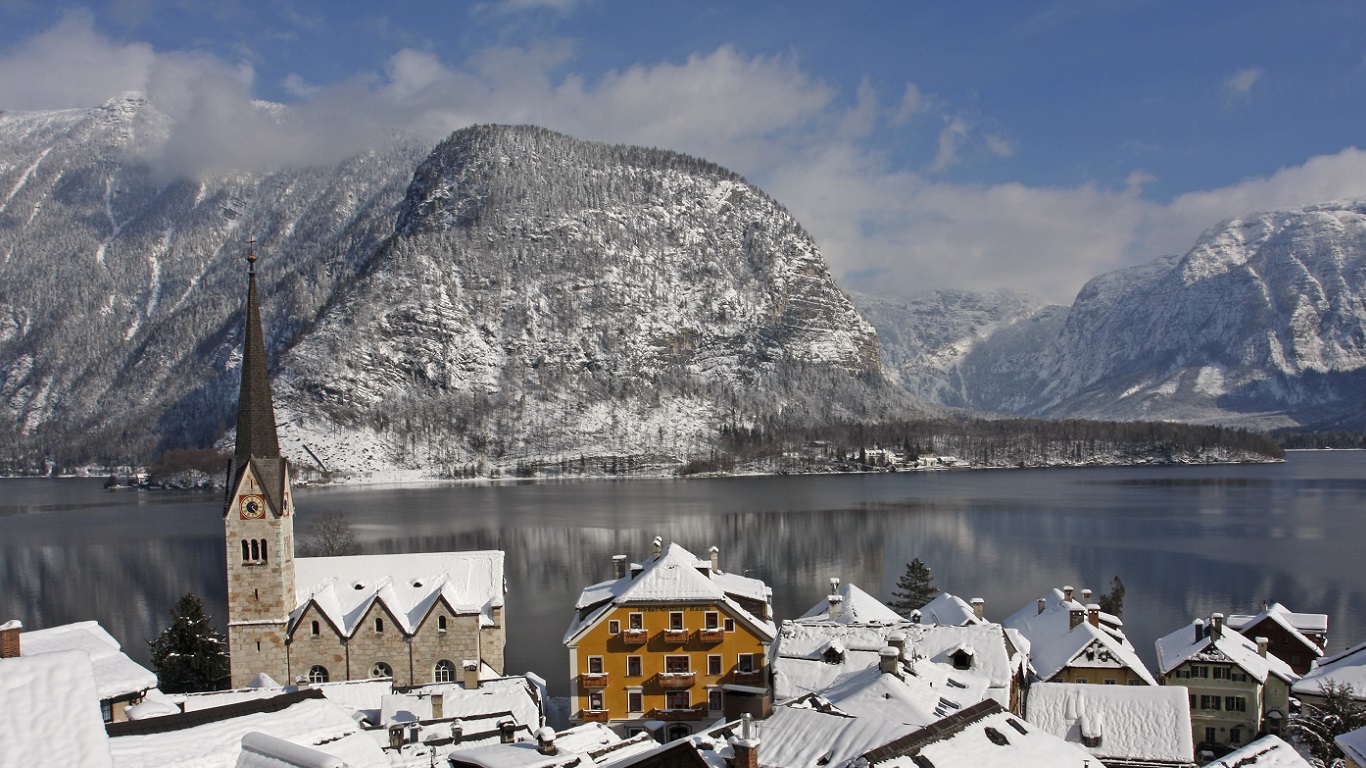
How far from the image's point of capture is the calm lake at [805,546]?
76.8 metres

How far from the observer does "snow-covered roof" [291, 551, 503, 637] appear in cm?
4831

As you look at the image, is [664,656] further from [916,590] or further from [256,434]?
[916,590]

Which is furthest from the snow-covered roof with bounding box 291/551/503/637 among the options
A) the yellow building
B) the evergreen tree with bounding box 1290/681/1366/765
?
the evergreen tree with bounding box 1290/681/1366/765

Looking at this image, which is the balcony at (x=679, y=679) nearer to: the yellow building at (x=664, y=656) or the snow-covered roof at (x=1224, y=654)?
the yellow building at (x=664, y=656)

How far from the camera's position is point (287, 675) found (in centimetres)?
4762

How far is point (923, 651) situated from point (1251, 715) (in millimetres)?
18668

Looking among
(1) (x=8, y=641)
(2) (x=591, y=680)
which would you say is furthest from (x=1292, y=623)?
(1) (x=8, y=641)

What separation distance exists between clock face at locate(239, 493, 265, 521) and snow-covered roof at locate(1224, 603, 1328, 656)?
47.9 metres

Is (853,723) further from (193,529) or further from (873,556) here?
(193,529)

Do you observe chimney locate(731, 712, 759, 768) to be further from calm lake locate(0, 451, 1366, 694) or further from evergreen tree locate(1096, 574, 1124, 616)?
evergreen tree locate(1096, 574, 1124, 616)

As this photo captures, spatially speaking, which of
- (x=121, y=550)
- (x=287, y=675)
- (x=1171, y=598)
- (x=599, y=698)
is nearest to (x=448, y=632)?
(x=287, y=675)

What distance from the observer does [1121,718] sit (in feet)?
124

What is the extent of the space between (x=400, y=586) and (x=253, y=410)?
1051 centimetres

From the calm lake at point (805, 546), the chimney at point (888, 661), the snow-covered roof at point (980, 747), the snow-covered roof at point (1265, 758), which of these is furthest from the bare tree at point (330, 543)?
the snow-covered roof at point (1265, 758)
